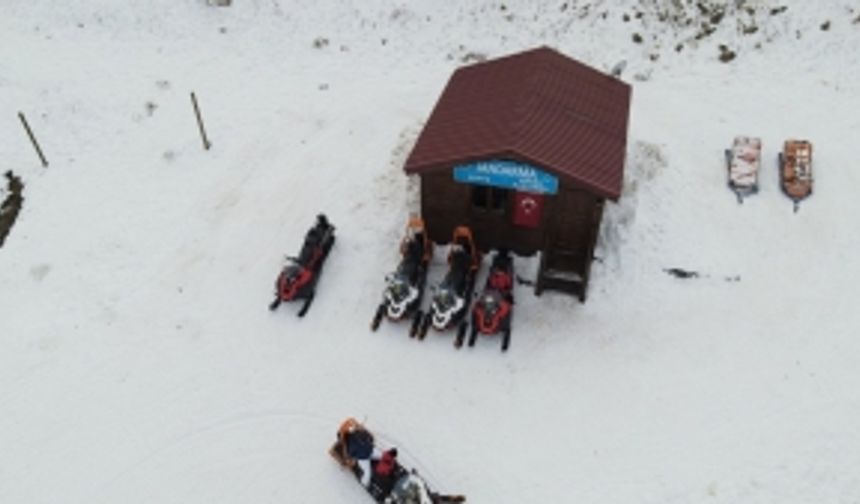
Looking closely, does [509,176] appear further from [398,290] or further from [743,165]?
[743,165]

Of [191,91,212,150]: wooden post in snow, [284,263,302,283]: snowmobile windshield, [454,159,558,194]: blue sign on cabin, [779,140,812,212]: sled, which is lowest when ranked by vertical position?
[284,263,302,283]: snowmobile windshield

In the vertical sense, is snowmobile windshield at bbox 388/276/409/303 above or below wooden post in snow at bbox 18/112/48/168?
below

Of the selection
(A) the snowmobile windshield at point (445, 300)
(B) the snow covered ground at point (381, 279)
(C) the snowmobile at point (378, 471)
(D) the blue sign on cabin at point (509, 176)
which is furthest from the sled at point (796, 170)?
(C) the snowmobile at point (378, 471)

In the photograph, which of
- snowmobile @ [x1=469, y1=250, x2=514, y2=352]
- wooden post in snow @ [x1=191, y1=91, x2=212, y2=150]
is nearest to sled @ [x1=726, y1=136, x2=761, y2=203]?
snowmobile @ [x1=469, y1=250, x2=514, y2=352]

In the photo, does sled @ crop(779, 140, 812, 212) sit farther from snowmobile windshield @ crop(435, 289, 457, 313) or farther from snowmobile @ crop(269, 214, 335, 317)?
snowmobile @ crop(269, 214, 335, 317)

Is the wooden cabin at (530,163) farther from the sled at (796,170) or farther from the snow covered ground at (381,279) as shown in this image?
the sled at (796,170)

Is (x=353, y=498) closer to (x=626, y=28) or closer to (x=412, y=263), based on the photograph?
(x=412, y=263)
